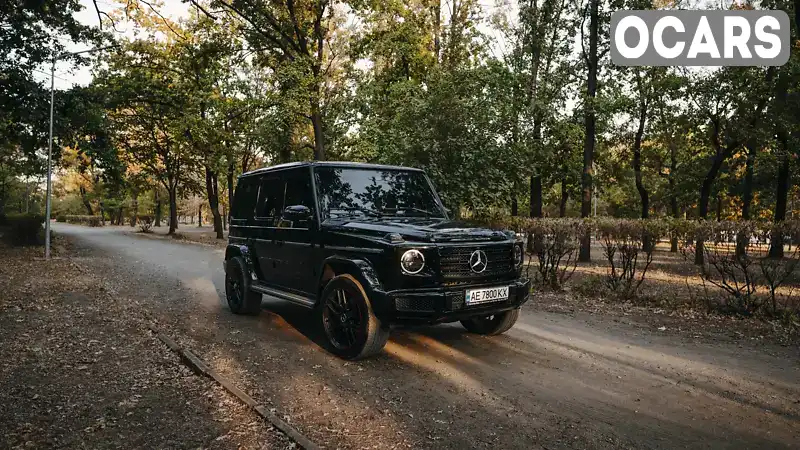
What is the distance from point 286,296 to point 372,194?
173 centimetres

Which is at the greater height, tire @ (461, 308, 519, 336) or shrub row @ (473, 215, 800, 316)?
shrub row @ (473, 215, 800, 316)

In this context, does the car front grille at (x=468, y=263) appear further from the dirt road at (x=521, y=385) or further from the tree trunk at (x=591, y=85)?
the tree trunk at (x=591, y=85)

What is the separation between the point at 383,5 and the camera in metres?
21.3

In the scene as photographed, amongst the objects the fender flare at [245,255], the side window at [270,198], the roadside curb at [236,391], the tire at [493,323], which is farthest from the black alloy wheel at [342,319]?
the fender flare at [245,255]

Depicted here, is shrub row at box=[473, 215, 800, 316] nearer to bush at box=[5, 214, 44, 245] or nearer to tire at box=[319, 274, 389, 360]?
tire at box=[319, 274, 389, 360]

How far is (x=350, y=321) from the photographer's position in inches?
210

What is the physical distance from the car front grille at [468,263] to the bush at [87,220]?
225 ft

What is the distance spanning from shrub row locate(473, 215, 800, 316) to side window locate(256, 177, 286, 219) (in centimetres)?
596

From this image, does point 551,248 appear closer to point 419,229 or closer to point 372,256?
point 419,229

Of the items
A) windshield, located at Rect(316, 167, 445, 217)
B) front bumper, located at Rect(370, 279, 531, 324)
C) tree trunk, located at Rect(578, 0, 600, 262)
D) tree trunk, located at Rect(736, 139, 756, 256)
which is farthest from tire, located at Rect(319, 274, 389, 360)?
tree trunk, located at Rect(578, 0, 600, 262)

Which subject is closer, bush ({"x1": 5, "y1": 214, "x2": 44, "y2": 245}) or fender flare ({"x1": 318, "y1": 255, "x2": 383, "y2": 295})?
fender flare ({"x1": 318, "y1": 255, "x2": 383, "y2": 295})

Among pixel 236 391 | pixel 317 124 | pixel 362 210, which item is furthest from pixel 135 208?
pixel 236 391

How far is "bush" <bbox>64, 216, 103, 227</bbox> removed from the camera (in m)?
62.7

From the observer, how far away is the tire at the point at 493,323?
6.25 m
